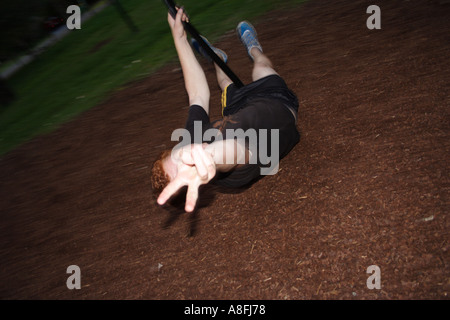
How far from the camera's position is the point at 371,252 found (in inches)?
85.7

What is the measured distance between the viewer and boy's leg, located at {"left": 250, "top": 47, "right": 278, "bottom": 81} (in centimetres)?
324

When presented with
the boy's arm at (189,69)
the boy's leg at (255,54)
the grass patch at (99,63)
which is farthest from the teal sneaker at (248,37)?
the grass patch at (99,63)

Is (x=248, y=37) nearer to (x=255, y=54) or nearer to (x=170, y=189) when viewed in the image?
(x=255, y=54)

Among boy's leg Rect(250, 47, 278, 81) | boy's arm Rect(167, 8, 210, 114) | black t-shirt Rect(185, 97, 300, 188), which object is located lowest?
black t-shirt Rect(185, 97, 300, 188)

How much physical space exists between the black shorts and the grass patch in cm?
434

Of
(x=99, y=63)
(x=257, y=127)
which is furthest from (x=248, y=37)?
(x=99, y=63)

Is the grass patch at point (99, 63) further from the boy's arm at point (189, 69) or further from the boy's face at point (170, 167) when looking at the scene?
the boy's face at point (170, 167)

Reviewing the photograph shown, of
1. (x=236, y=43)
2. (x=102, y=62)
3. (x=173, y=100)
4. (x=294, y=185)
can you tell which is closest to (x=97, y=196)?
(x=173, y=100)

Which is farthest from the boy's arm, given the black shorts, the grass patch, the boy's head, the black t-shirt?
the grass patch

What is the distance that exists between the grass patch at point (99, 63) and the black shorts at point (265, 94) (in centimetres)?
434

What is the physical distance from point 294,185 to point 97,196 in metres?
2.68

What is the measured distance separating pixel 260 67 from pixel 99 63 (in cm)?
718

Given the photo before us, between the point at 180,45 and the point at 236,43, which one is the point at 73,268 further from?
the point at 236,43

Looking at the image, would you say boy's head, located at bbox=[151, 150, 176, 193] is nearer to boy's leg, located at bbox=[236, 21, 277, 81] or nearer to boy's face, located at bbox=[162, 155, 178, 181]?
boy's face, located at bbox=[162, 155, 178, 181]
